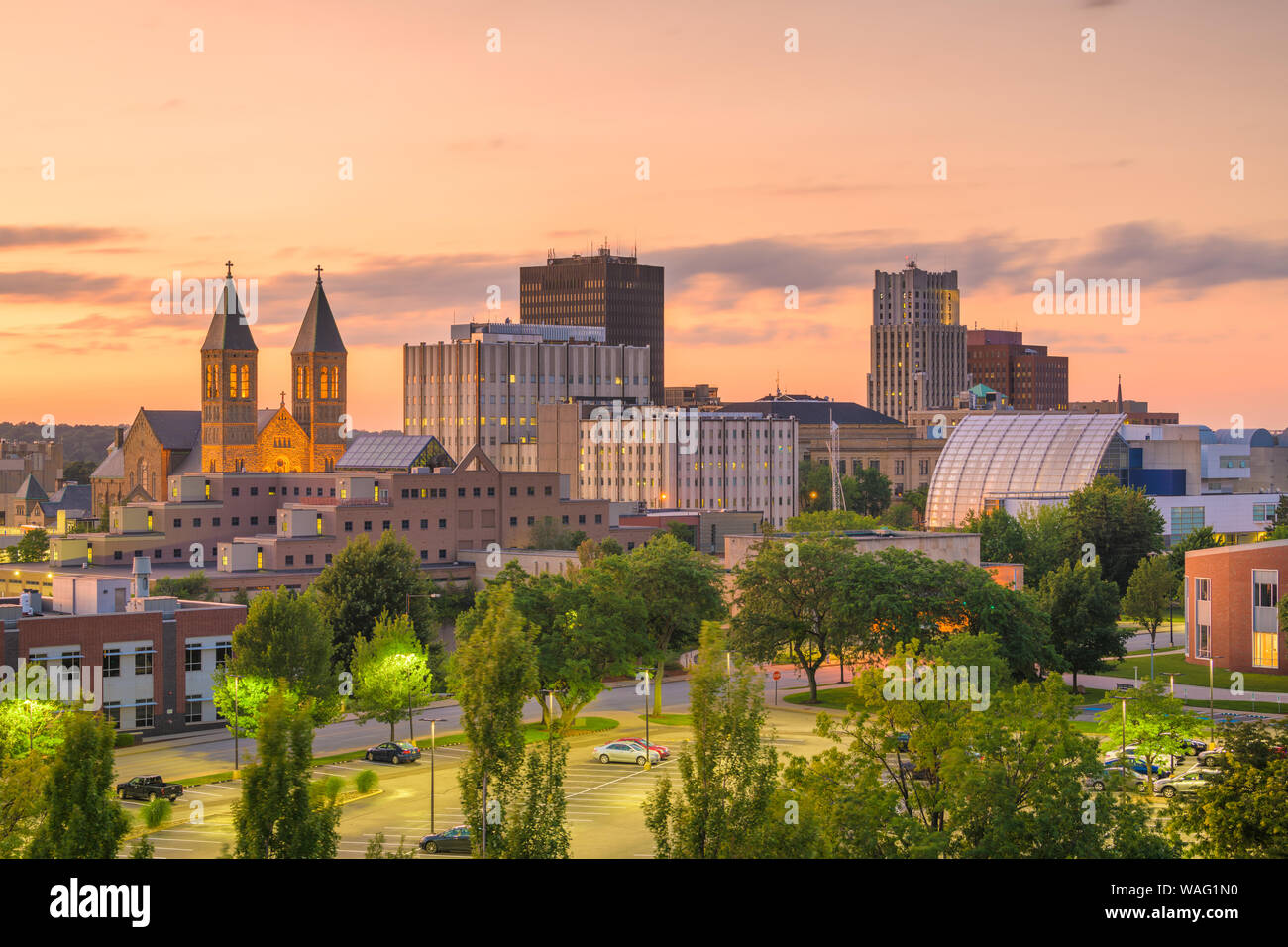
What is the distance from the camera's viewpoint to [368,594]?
8212 centimetres

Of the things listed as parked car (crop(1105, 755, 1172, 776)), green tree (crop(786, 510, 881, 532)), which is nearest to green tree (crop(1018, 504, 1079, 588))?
green tree (crop(786, 510, 881, 532))

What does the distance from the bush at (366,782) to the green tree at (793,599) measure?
26.4 metres

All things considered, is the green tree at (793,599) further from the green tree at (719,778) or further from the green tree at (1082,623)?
the green tree at (719,778)

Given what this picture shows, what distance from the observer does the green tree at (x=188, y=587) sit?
300ft

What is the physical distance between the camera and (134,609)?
69312mm

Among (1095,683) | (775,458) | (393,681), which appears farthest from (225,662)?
(775,458)

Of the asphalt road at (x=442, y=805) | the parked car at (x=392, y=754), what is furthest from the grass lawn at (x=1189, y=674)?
the parked car at (x=392, y=754)

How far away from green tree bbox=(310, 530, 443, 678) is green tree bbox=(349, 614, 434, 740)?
1270 cm

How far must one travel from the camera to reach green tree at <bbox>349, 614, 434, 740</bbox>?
207ft

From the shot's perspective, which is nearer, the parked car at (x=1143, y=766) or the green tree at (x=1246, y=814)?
the green tree at (x=1246, y=814)
